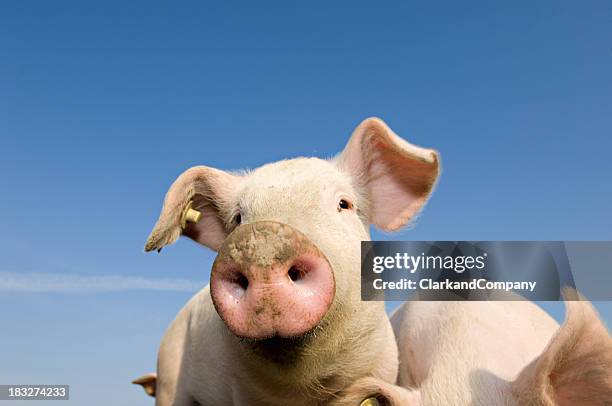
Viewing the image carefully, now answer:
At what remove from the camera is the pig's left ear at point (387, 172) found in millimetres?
4055

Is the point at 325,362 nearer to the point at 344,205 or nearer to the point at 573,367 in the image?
the point at 344,205

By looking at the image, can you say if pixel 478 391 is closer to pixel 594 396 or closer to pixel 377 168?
pixel 594 396

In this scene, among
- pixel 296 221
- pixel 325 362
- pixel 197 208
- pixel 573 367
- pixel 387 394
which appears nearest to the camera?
pixel 573 367

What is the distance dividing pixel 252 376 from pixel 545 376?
184 centimetres

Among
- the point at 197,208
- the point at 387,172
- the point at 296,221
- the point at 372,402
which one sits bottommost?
the point at 372,402

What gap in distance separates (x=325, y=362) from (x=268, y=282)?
0.93m

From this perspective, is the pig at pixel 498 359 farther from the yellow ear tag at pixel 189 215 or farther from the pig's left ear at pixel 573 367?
the yellow ear tag at pixel 189 215

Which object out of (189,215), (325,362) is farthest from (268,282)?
(189,215)

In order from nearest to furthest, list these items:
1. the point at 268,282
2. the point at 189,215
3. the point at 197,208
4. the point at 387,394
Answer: the point at 387,394 < the point at 268,282 < the point at 189,215 < the point at 197,208

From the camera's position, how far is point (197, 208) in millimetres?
4402

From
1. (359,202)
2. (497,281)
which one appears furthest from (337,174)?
(497,281)

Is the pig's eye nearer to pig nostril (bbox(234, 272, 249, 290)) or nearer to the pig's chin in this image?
the pig's chin

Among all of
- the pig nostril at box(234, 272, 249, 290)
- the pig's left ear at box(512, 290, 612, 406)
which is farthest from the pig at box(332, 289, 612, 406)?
the pig nostril at box(234, 272, 249, 290)

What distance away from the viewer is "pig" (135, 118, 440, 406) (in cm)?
272
